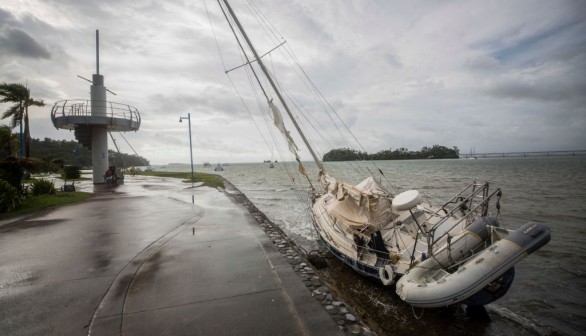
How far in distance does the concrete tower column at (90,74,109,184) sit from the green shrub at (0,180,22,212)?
14.6 m

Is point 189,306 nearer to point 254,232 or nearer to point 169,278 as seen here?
point 169,278

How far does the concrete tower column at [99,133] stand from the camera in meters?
26.5

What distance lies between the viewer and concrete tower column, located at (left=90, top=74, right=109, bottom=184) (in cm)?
2650

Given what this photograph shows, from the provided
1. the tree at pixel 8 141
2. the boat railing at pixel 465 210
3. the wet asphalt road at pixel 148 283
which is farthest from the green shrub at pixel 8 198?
the boat railing at pixel 465 210

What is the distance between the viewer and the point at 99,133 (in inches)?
1082

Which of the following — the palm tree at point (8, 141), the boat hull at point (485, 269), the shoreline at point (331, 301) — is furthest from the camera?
the palm tree at point (8, 141)

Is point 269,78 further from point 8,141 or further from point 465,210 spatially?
point 8,141

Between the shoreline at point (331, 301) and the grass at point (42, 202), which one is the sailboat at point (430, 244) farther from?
the grass at point (42, 202)

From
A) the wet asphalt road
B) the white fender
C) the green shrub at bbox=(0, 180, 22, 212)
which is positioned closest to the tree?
the green shrub at bbox=(0, 180, 22, 212)

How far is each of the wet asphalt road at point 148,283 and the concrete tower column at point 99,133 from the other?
1936 centimetres

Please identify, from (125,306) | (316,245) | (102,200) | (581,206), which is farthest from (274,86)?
(581,206)

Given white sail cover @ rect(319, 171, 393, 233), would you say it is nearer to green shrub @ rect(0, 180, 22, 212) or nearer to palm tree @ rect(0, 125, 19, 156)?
green shrub @ rect(0, 180, 22, 212)

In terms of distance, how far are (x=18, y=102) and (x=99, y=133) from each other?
738cm

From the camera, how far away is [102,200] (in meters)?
17.3
